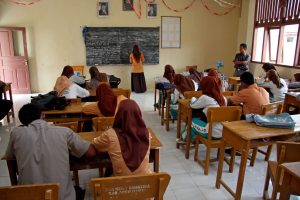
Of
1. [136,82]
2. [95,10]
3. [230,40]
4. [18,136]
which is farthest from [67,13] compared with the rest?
[18,136]

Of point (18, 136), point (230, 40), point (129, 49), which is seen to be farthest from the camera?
point (230, 40)

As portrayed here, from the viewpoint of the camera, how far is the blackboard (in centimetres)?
711

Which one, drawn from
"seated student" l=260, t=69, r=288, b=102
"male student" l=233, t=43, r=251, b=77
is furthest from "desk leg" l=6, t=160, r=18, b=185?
"male student" l=233, t=43, r=251, b=77

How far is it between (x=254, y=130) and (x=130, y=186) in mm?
1382

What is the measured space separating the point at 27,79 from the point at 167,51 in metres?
4.04

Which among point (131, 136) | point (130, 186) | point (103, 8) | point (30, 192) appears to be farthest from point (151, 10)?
point (30, 192)

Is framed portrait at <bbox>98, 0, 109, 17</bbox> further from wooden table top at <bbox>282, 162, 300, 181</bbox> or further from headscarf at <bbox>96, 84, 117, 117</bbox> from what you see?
wooden table top at <bbox>282, 162, 300, 181</bbox>

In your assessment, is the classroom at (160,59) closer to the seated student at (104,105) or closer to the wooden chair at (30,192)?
the seated student at (104,105)

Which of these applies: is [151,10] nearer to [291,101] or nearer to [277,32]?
[277,32]

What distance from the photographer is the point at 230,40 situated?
8000mm

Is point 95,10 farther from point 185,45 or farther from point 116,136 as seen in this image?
point 116,136

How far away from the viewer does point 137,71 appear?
7.30 metres

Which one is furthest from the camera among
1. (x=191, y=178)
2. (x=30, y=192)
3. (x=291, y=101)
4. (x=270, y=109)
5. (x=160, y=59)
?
(x=160, y=59)

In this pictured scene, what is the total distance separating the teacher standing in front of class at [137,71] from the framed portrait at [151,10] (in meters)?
1.03
